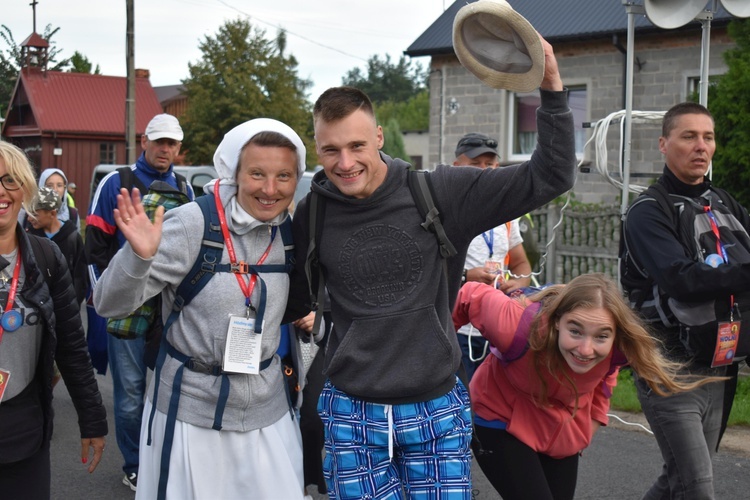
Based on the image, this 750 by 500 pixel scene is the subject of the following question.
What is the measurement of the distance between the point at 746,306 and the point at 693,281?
1.40 ft

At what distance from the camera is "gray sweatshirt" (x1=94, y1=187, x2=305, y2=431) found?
10.3ft

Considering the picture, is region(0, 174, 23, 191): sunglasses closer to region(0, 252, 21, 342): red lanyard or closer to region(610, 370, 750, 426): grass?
region(0, 252, 21, 342): red lanyard

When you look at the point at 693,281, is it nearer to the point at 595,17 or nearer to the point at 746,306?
the point at 746,306

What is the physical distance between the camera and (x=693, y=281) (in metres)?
3.90

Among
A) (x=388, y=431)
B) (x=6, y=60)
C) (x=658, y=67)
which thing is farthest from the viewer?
(x=6, y=60)

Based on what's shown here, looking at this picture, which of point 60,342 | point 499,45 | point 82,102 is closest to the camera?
point 499,45

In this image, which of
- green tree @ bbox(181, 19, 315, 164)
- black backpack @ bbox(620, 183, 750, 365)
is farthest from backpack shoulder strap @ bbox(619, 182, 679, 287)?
green tree @ bbox(181, 19, 315, 164)

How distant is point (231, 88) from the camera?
33531 mm

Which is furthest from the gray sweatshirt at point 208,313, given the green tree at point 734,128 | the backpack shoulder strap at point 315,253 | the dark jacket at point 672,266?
Answer: the green tree at point 734,128

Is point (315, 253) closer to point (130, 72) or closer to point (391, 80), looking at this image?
point (130, 72)

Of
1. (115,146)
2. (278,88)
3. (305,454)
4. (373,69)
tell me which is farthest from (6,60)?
(373,69)

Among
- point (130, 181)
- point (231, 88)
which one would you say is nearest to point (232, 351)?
point (130, 181)

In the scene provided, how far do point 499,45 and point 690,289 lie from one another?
160cm

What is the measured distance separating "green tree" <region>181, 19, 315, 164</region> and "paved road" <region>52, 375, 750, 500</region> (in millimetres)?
27513
